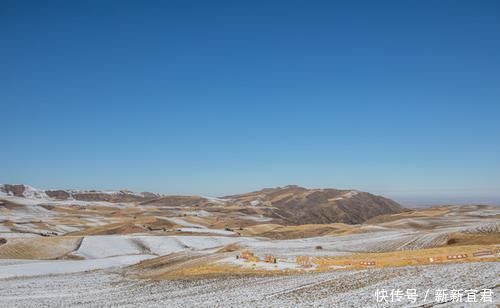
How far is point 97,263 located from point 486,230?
58264 mm

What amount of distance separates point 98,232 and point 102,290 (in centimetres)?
7229

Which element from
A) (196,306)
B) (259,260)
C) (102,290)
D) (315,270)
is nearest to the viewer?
(196,306)

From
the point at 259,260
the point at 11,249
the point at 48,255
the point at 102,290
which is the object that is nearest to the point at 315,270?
the point at 259,260

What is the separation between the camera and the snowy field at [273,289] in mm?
24609

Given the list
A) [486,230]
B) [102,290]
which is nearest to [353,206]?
[486,230]

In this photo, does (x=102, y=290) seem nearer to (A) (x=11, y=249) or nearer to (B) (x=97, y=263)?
(B) (x=97, y=263)

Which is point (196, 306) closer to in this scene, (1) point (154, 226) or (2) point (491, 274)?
(2) point (491, 274)

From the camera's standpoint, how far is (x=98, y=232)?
351 feet

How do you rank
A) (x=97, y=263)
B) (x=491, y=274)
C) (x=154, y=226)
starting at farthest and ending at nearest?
(x=154, y=226) < (x=97, y=263) < (x=491, y=274)

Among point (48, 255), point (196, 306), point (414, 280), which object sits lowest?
point (48, 255)

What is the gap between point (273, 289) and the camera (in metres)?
30.2

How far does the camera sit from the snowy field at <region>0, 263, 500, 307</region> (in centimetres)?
2461

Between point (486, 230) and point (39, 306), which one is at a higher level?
point (486, 230)

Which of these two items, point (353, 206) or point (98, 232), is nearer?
point (98, 232)
